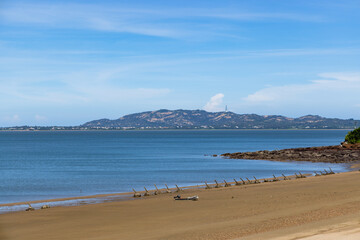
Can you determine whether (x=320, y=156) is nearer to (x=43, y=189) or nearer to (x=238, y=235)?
(x=43, y=189)

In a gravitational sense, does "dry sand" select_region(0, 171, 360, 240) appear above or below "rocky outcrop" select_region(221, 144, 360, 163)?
above

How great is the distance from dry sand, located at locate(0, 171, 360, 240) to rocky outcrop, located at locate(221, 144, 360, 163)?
53547 mm

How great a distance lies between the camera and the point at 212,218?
986 inches

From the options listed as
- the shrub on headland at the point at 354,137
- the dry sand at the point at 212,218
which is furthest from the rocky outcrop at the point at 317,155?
the dry sand at the point at 212,218

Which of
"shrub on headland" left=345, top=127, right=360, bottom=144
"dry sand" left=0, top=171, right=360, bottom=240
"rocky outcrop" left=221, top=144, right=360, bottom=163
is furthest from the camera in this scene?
"shrub on headland" left=345, top=127, right=360, bottom=144

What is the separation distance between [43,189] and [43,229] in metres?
27.2

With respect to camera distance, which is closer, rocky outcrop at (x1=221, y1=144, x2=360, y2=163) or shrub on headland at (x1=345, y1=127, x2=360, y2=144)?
rocky outcrop at (x1=221, y1=144, x2=360, y2=163)

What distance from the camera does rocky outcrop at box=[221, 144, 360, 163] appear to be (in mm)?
86431

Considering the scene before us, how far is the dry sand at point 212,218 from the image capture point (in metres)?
19.8

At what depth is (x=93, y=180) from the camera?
5909cm

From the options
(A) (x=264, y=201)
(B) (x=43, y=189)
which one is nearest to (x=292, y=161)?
(B) (x=43, y=189)

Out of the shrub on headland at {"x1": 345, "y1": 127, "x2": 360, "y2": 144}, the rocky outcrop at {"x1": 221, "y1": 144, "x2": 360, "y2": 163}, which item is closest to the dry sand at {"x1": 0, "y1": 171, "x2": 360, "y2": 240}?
the rocky outcrop at {"x1": 221, "y1": 144, "x2": 360, "y2": 163}

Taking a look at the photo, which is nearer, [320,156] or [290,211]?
[290,211]

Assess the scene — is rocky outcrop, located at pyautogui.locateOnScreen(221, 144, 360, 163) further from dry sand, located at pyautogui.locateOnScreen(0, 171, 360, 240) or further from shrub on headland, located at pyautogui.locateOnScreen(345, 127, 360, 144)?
dry sand, located at pyautogui.locateOnScreen(0, 171, 360, 240)
